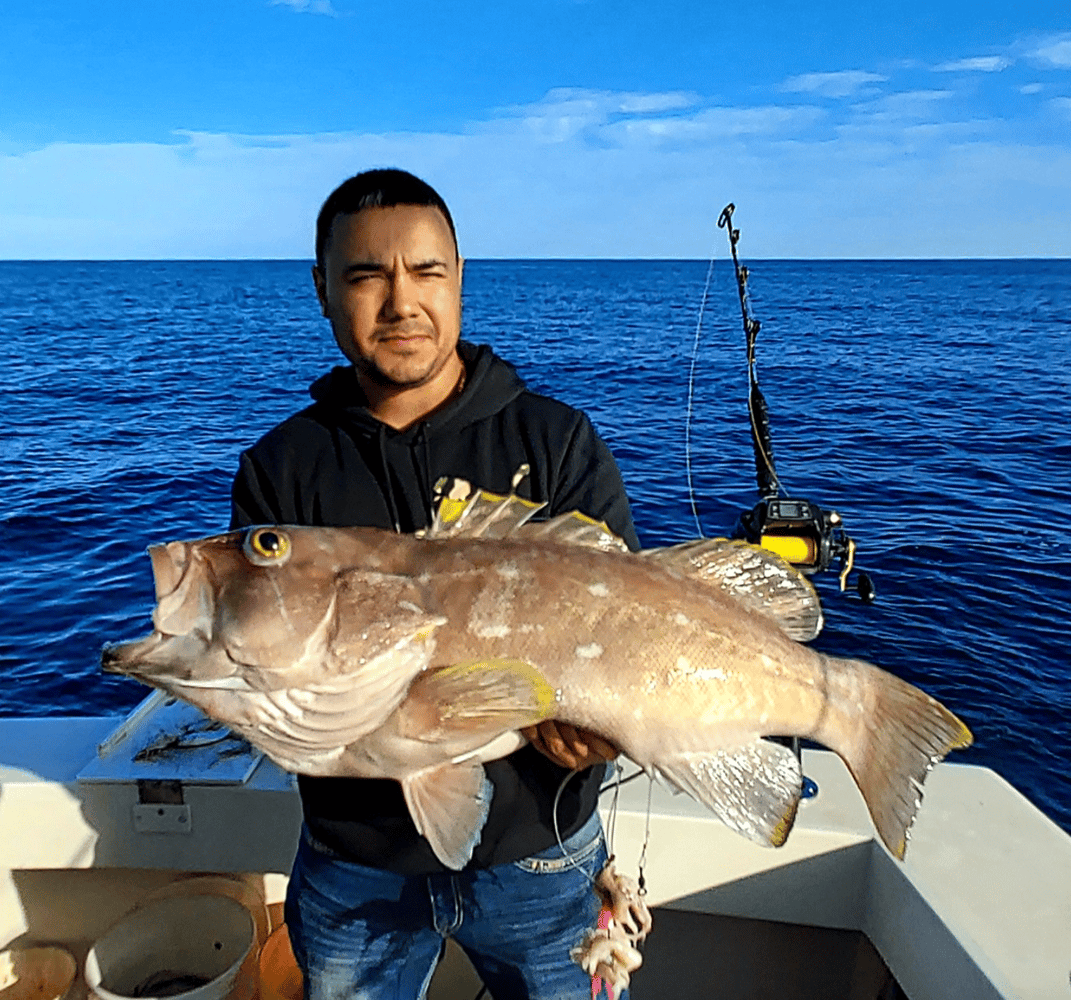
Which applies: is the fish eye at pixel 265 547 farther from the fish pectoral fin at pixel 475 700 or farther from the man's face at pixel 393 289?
the man's face at pixel 393 289

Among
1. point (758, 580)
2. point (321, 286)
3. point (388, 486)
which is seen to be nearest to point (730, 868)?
point (758, 580)

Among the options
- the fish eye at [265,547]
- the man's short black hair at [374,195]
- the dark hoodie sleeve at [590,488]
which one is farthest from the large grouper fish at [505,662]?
the man's short black hair at [374,195]

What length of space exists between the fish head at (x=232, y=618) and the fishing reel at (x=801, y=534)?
272cm

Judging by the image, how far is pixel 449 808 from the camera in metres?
2.14

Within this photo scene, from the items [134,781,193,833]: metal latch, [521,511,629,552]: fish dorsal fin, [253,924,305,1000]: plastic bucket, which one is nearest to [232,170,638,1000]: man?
[521,511,629,552]: fish dorsal fin

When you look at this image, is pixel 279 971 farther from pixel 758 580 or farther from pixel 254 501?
pixel 758 580

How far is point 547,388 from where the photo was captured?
24.0m

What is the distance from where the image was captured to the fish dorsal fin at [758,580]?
242cm

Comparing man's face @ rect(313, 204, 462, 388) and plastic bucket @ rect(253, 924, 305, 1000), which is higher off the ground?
man's face @ rect(313, 204, 462, 388)

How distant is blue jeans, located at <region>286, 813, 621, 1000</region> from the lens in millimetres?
2463

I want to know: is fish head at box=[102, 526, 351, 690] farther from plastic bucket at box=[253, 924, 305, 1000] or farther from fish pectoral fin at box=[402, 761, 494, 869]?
plastic bucket at box=[253, 924, 305, 1000]

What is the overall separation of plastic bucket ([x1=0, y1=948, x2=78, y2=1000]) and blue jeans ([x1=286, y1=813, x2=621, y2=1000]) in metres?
1.68

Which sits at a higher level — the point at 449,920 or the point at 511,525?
the point at 511,525

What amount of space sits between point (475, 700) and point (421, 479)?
847 mm
